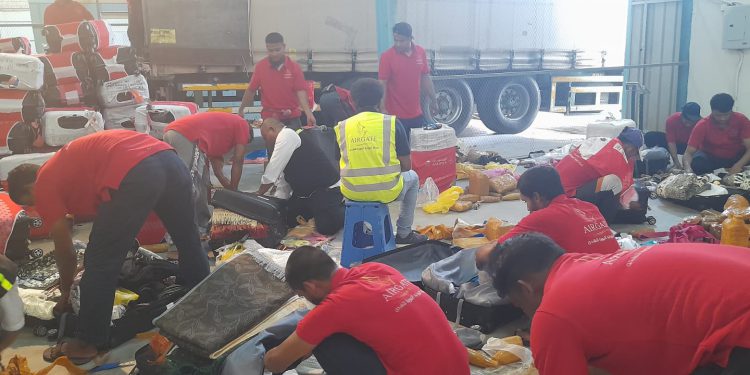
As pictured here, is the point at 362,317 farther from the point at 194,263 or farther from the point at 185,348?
the point at 194,263

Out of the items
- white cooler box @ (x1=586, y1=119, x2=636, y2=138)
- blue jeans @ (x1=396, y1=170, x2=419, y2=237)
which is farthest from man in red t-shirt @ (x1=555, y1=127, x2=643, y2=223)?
white cooler box @ (x1=586, y1=119, x2=636, y2=138)

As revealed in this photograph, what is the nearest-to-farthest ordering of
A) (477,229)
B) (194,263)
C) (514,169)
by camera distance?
(194,263) → (477,229) → (514,169)

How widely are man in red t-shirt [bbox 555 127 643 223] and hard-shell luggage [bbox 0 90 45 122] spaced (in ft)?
17.3

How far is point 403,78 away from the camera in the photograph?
24.9 ft

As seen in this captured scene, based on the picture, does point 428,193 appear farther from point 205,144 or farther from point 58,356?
point 58,356

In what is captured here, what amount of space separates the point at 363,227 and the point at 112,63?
4302 millimetres

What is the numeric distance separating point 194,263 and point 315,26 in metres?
6.37

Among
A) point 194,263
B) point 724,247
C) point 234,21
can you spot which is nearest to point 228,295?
point 194,263

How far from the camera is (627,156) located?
5.89 metres

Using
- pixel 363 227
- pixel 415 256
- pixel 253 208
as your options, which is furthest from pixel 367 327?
pixel 253 208

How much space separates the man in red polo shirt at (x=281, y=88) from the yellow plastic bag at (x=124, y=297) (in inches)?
147

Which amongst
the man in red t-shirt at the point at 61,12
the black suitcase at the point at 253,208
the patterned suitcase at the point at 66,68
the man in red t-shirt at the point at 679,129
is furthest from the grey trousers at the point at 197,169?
the man in red t-shirt at the point at 679,129

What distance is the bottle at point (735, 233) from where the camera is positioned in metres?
4.73

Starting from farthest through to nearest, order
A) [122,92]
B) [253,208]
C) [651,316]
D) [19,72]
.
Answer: [122,92]
[19,72]
[253,208]
[651,316]
